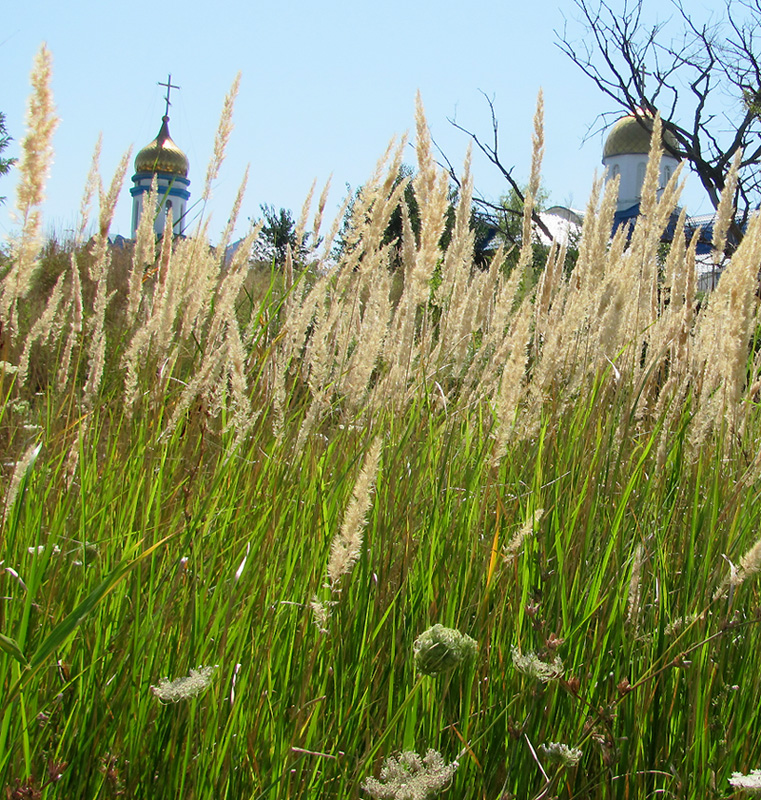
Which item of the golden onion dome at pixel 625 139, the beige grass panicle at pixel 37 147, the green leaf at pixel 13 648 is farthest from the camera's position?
the golden onion dome at pixel 625 139

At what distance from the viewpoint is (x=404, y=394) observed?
6.10 ft

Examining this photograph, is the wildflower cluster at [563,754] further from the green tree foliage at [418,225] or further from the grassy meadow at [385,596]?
the green tree foliage at [418,225]

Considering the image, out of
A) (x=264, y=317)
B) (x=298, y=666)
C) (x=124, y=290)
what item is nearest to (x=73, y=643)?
(x=298, y=666)

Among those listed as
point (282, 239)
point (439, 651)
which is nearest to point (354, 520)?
point (439, 651)

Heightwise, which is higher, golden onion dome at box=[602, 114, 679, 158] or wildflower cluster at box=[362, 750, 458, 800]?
golden onion dome at box=[602, 114, 679, 158]

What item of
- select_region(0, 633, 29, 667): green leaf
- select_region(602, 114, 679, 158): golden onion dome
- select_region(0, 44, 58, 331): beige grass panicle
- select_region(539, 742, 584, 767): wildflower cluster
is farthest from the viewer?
select_region(602, 114, 679, 158): golden onion dome

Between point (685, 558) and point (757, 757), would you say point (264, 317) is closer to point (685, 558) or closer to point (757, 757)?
point (685, 558)

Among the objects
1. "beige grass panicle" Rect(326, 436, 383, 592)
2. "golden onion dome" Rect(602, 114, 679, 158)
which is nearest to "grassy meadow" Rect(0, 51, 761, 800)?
"beige grass panicle" Rect(326, 436, 383, 592)

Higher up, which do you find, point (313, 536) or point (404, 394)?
point (404, 394)

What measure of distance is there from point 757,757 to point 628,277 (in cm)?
110

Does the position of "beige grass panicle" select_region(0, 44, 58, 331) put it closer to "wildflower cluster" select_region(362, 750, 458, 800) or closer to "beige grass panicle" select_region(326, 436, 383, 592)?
"beige grass panicle" select_region(326, 436, 383, 592)

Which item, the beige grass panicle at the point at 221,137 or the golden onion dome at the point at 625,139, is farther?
the golden onion dome at the point at 625,139

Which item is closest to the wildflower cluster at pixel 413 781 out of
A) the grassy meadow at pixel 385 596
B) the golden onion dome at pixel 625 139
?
the grassy meadow at pixel 385 596

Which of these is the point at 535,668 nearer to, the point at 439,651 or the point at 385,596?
the point at 439,651
